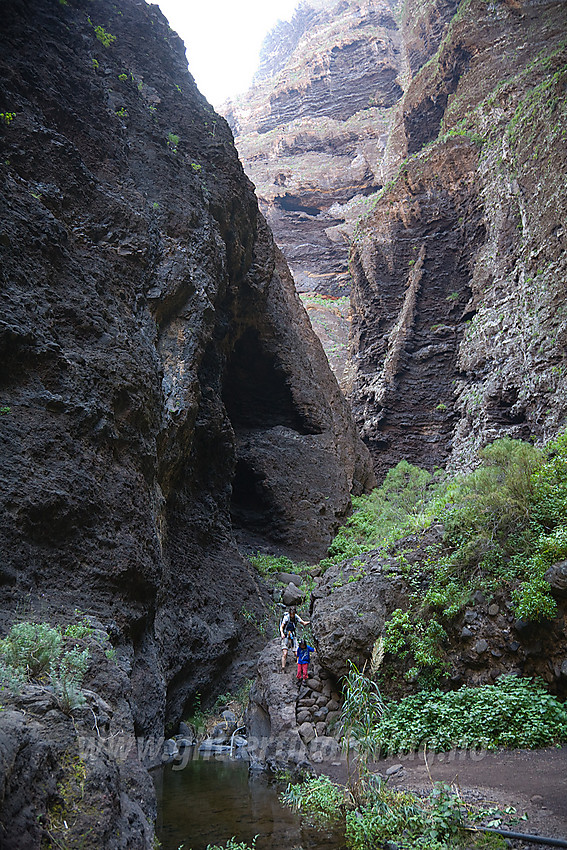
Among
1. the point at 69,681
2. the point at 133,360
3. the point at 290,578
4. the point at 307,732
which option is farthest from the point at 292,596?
the point at 69,681

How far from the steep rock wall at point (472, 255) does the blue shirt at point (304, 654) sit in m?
9.99

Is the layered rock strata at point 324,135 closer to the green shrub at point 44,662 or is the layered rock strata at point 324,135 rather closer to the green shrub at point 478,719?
the green shrub at point 478,719

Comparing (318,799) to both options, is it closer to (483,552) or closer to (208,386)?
(483,552)

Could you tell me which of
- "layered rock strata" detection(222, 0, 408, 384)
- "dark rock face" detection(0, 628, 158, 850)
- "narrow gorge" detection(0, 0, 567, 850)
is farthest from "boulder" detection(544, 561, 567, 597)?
"layered rock strata" detection(222, 0, 408, 384)

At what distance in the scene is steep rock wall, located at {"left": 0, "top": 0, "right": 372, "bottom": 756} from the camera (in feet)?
22.5

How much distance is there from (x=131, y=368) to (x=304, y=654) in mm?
5517

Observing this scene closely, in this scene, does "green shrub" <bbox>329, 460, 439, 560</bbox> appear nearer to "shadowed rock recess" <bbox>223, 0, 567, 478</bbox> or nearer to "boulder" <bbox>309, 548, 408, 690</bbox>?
"shadowed rock recess" <bbox>223, 0, 567, 478</bbox>

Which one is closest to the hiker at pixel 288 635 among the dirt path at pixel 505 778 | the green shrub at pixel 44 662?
the dirt path at pixel 505 778

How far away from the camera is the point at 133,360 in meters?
8.58

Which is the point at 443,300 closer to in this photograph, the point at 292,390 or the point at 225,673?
the point at 292,390

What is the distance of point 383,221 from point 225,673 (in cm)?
2214

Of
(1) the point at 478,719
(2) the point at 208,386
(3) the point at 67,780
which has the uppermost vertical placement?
(2) the point at 208,386

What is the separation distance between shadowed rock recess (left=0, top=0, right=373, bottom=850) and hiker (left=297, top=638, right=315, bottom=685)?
2120mm

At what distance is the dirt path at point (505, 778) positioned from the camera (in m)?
4.23
